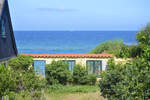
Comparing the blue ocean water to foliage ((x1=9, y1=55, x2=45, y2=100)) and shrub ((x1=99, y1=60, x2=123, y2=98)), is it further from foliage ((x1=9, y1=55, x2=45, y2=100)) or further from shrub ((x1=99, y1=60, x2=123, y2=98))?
shrub ((x1=99, y1=60, x2=123, y2=98))

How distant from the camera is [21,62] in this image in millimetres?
20141

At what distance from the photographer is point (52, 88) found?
1972cm

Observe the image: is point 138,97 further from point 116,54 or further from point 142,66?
point 116,54

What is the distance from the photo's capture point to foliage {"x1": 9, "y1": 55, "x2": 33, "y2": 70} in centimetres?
1994

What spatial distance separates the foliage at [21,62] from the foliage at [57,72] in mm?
1429

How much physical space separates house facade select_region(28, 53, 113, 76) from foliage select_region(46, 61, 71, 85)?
0.90m

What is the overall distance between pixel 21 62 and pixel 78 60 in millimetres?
4348

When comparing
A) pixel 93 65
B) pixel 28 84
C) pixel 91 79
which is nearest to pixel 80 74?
pixel 91 79

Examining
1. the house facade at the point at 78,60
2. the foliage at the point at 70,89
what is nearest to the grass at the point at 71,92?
the foliage at the point at 70,89

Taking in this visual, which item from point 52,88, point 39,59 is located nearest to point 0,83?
point 52,88

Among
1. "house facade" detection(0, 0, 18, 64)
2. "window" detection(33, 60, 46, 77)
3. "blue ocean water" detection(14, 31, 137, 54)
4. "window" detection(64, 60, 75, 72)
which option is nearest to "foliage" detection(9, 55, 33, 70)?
"window" detection(33, 60, 46, 77)

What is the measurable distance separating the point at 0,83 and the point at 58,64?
28.4ft

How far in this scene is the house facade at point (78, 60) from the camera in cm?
2164

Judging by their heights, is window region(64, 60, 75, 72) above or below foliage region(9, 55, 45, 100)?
above
